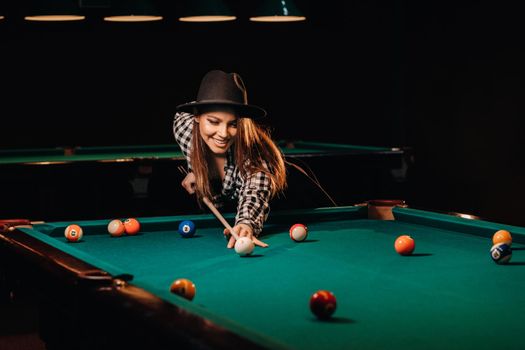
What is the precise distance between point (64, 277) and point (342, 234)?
1506mm

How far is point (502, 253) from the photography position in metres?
2.74

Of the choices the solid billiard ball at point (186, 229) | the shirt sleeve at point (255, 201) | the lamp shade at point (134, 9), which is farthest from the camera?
the lamp shade at point (134, 9)

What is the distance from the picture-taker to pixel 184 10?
5816mm

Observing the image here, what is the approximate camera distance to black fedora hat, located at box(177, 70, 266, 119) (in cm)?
381

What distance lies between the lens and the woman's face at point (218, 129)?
12.6ft

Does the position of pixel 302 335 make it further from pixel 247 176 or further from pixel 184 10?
pixel 184 10

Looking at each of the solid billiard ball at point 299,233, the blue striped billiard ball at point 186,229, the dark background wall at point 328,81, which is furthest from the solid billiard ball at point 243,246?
the dark background wall at point 328,81

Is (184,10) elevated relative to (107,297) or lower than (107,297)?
elevated

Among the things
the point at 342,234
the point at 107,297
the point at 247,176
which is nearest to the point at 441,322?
the point at 107,297

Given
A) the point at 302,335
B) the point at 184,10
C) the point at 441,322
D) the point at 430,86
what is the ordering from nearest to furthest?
the point at 302,335 < the point at 441,322 < the point at 184,10 < the point at 430,86

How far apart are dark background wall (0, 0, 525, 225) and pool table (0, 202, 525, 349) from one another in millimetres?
4344

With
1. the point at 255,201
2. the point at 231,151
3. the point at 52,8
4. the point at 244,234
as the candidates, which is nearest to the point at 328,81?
the point at 52,8

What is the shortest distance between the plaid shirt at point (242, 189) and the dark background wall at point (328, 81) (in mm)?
4065

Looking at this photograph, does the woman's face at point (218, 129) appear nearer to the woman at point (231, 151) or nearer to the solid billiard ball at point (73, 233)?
the woman at point (231, 151)
